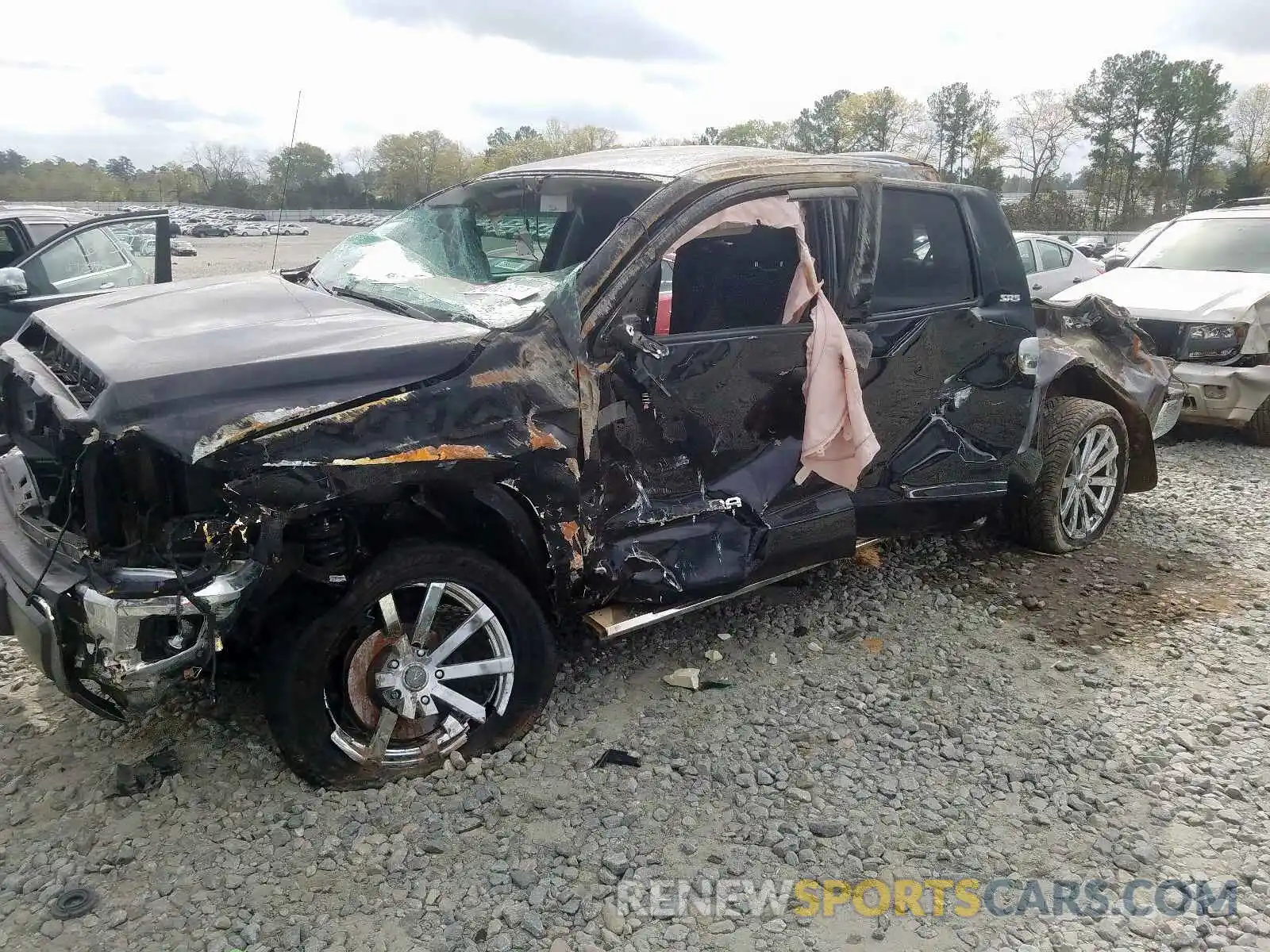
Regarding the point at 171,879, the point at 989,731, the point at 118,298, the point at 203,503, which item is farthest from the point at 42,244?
the point at 989,731

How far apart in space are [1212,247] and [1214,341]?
5.49 ft

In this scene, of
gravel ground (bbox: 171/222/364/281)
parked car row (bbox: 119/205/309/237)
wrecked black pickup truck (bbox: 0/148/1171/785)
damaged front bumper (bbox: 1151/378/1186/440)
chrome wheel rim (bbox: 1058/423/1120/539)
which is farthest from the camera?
parked car row (bbox: 119/205/309/237)

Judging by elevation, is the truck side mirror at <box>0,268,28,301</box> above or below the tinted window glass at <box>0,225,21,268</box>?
below

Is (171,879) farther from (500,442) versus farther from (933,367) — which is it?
(933,367)

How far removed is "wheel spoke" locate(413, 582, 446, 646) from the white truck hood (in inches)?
198

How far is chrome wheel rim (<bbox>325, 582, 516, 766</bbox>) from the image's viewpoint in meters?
2.87

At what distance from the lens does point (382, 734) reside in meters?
2.90

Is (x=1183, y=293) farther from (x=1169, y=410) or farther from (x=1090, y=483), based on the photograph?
(x=1090, y=483)

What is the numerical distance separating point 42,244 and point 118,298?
3.16 meters

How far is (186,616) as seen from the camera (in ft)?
8.25

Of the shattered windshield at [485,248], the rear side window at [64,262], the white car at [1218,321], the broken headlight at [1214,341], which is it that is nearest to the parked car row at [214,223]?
the rear side window at [64,262]

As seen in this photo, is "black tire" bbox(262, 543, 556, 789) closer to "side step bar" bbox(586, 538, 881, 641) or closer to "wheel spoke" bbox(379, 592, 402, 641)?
"wheel spoke" bbox(379, 592, 402, 641)

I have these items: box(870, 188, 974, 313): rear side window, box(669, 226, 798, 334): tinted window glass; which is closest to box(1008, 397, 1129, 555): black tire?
box(870, 188, 974, 313): rear side window

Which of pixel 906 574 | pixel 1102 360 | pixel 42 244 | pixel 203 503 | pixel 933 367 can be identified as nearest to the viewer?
pixel 203 503
